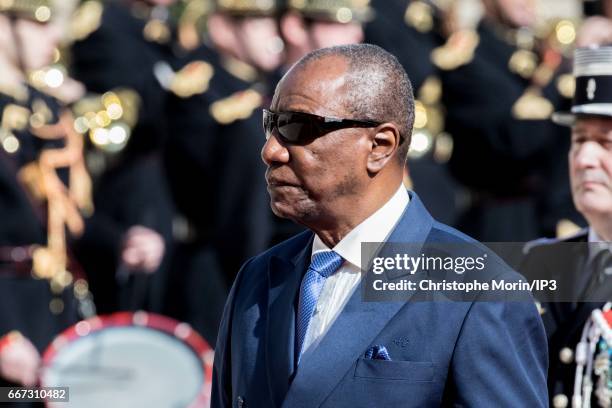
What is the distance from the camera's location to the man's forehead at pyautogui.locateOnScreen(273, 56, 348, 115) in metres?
3.77

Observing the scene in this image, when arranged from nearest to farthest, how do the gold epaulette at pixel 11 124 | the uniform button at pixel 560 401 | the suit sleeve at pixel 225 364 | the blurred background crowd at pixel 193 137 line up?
the suit sleeve at pixel 225 364 < the uniform button at pixel 560 401 < the gold epaulette at pixel 11 124 < the blurred background crowd at pixel 193 137

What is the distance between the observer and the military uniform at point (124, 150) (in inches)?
332

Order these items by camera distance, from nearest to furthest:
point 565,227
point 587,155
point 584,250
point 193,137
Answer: point 587,155 < point 584,250 < point 565,227 < point 193,137

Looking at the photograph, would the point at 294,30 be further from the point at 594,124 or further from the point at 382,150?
the point at 382,150

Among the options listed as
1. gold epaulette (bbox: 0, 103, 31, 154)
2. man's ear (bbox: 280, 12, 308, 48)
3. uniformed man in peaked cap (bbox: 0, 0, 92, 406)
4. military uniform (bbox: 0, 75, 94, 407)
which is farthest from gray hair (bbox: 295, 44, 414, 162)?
man's ear (bbox: 280, 12, 308, 48)

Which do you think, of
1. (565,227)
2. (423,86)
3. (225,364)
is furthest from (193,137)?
(225,364)

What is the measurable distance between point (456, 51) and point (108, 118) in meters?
2.37

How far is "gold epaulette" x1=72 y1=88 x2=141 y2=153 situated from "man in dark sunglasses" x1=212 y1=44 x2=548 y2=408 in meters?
4.40

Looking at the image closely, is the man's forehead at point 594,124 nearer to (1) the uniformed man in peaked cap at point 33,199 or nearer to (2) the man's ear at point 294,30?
(1) the uniformed man in peaked cap at point 33,199

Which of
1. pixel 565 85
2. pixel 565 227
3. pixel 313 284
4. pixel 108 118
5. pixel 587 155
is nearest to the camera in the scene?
pixel 313 284

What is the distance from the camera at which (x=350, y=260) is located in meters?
3.87

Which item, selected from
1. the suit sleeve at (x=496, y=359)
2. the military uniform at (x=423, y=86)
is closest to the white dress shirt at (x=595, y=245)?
the suit sleeve at (x=496, y=359)

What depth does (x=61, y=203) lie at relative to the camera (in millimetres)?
7891

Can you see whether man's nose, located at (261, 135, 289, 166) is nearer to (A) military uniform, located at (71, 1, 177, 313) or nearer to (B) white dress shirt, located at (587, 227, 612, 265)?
(B) white dress shirt, located at (587, 227, 612, 265)
